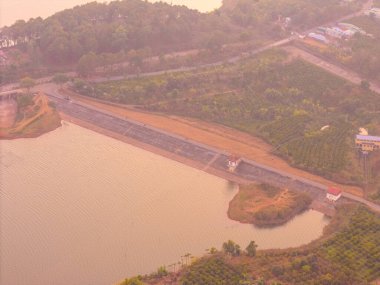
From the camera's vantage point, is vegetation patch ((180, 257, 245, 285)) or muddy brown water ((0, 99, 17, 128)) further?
muddy brown water ((0, 99, 17, 128))

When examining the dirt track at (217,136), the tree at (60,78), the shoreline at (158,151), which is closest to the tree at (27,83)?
the tree at (60,78)

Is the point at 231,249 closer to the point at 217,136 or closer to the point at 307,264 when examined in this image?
the point at 307,264

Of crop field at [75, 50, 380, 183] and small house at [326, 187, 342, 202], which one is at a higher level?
crop field at [75, 50, 380, 183]

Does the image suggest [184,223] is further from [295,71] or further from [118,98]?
[295,71]

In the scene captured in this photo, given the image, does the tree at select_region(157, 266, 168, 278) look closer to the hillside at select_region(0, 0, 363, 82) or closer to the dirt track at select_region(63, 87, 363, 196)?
the dirt track at select_region(63, 87, 363, 196)

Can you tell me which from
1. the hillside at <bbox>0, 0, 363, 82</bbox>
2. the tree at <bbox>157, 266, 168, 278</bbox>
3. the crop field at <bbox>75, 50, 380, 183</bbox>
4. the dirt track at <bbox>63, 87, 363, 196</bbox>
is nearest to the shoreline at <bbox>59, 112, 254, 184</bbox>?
the dirt track at <bbox>63, 87, 363, 196</bbox>

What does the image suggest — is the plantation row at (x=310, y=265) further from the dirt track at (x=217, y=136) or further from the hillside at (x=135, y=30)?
the hillside at (x=135, y=30)

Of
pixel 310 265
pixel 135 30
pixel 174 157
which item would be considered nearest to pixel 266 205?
pixel 310 265
